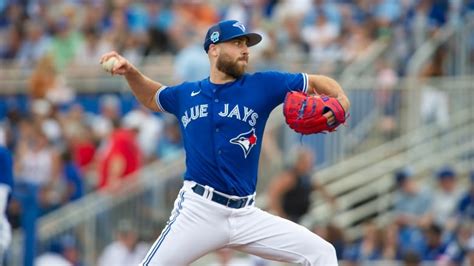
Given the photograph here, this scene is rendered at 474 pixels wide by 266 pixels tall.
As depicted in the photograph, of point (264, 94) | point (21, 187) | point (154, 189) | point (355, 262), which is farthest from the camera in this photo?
point (154, 189)

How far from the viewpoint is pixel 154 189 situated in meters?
17.7

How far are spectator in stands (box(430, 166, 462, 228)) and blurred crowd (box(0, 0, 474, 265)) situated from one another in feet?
0.07

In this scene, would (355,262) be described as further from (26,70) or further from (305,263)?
(26,70)

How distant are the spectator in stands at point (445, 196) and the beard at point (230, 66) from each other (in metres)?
7.08

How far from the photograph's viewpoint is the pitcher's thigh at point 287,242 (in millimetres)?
10156

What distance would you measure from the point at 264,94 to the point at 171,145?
28.2ft

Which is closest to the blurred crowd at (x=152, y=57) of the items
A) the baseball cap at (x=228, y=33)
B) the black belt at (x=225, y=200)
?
the black belt at (x=225, y=200)

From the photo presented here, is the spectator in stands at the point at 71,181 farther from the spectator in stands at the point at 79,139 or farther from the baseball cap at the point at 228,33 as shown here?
the baseball cap at the point at 228,33

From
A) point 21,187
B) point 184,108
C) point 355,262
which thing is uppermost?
point 184,108

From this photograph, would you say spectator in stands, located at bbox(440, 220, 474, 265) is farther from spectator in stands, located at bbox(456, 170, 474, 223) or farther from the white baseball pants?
the white baseball pants

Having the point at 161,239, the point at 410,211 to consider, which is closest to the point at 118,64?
the point at 161,239

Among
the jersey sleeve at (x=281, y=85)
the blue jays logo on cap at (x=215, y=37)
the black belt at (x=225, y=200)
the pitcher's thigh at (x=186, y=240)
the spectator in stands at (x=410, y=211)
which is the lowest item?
the spectator in stands at (x=410, y=211)

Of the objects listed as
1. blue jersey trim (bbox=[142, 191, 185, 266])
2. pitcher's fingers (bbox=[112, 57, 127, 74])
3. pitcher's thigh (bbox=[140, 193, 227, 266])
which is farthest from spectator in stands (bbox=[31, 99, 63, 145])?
pitcher's thigh (bbox=[140, 193, 227, 266])

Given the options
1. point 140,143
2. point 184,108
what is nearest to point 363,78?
point 140,143
